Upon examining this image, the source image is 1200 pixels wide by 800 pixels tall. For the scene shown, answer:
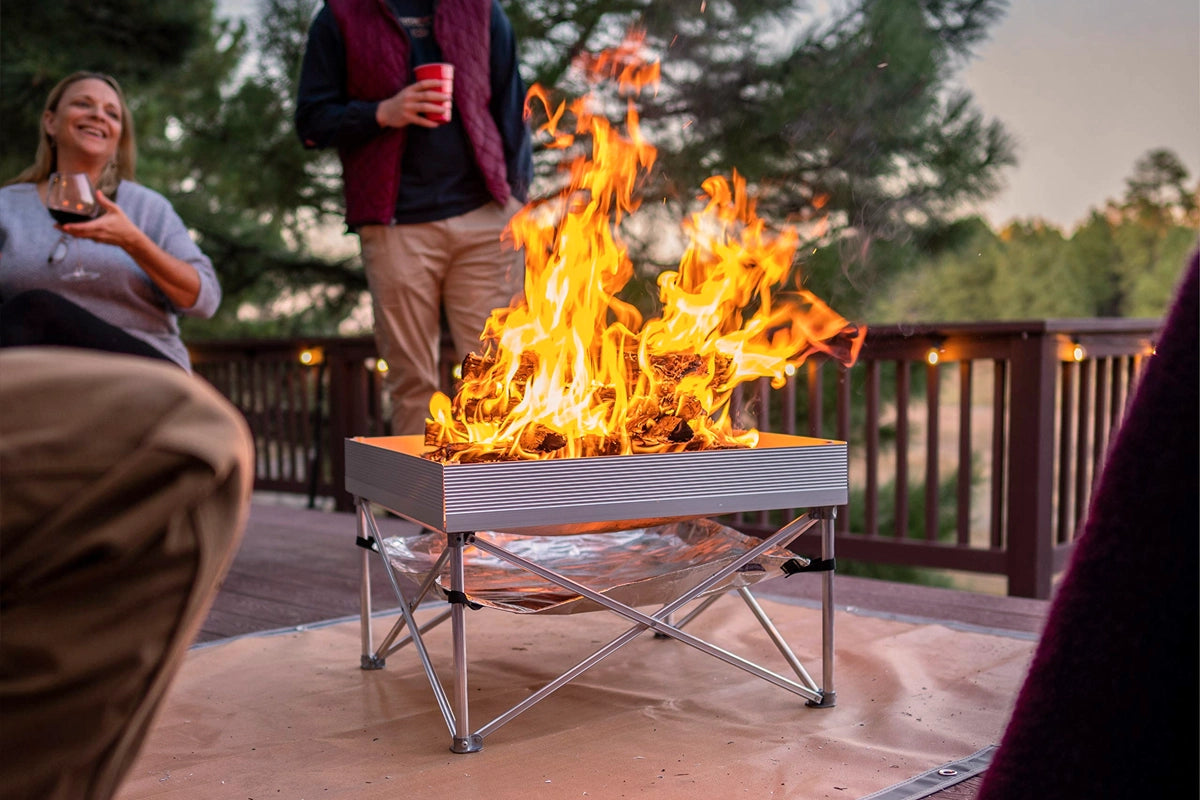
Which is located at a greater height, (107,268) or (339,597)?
(107,268)

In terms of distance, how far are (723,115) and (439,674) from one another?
11.8ft

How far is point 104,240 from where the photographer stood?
2314 mm

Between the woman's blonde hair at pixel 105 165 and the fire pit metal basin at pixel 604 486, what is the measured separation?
132 cm

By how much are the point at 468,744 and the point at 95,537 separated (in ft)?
4.10

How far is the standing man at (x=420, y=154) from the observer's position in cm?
294

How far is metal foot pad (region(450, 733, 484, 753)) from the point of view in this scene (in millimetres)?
1647

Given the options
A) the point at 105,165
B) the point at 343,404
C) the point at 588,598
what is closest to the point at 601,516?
the point at 588,598

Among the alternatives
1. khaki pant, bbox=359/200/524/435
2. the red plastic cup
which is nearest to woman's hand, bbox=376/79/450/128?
the red plastic cup

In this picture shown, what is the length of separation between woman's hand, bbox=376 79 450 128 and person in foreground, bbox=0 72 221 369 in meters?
0.60

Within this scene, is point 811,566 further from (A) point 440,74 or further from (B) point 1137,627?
(A) point 440,74

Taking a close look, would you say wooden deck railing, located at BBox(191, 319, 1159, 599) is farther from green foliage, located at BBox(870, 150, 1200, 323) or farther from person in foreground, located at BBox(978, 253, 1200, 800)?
green foliage, located at BBox(870, 150, 1200, 323)

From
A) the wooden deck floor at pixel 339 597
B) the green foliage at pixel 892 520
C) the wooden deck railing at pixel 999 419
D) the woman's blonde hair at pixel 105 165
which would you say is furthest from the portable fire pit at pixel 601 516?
the green foliage at pixel 892 520

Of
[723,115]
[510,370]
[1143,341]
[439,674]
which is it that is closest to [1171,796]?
→ [510,370]

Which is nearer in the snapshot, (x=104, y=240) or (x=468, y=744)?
(x=468, y=744)
